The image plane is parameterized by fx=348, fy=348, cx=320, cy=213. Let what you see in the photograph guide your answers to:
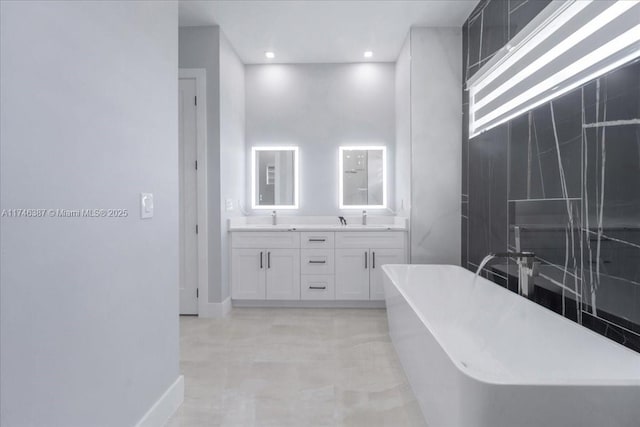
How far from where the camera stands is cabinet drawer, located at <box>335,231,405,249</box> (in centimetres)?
368

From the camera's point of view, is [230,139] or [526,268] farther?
[230,139]

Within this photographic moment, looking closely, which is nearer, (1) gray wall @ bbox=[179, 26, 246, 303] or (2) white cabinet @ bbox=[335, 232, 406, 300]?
(1) gray wall @ bbox=[179, 26, 246, 303]

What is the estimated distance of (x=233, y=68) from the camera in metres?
3.88

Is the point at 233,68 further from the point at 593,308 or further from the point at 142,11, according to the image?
the point at 593,308

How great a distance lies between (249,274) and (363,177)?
5.95ft

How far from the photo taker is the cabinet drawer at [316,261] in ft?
12.3

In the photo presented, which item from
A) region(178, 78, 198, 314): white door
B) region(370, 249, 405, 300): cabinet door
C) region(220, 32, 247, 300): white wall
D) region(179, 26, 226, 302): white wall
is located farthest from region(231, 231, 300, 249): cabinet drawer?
region(370, 249, 405, 300): cabinet door

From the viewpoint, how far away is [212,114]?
344 cm

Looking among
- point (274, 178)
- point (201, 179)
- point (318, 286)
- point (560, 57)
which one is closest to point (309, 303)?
point (318, 286)

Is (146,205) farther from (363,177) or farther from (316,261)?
(363,177)

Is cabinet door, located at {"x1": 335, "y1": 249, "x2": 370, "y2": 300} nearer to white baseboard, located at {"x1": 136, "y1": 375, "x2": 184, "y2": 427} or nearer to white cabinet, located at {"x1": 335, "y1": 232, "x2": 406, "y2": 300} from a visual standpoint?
white cabinet, located at {"x1": 335, "y1": 232, "x2": 406, "y2": 300}

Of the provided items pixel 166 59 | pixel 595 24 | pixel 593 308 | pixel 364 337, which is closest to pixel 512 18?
pixel 595 24

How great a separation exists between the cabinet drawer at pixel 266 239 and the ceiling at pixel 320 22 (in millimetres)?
2042

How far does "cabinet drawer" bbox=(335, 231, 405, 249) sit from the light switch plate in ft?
7.65
